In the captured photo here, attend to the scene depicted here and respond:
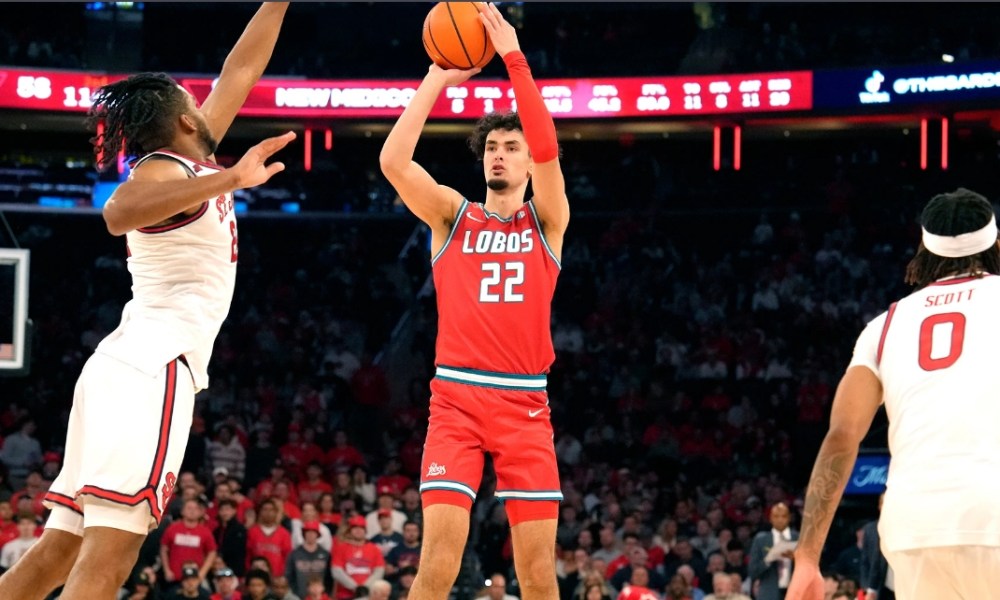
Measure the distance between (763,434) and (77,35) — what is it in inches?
545

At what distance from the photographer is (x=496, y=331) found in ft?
19.6

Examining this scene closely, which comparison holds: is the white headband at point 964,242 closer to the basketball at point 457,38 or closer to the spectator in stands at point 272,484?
the basketball at point 457,38

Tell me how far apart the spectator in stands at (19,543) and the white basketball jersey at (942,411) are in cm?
937

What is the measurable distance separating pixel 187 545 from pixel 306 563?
1.10 metres

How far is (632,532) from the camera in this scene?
44.7ft

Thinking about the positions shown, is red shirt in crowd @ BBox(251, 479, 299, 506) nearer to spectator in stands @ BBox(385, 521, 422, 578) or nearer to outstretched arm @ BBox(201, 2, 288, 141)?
spectator in stands @ BBox(385, 521, 422, 578)

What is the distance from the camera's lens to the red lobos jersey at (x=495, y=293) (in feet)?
19.5

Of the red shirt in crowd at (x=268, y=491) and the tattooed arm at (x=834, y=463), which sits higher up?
the tattooed arm at (x=834, y=463)

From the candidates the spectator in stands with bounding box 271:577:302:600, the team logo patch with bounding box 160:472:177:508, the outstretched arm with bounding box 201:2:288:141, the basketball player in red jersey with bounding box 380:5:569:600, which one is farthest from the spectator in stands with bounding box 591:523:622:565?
the team logo patch with bounding box 160:472:177:508

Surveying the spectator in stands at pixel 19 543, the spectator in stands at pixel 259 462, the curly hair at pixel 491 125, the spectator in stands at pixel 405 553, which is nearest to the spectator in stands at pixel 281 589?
the spectator in stands at pixel 405 553

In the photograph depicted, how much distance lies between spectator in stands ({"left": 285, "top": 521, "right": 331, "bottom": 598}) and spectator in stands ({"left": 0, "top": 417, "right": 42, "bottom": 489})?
14.5 ft

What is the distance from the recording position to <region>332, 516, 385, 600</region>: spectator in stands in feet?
40.7

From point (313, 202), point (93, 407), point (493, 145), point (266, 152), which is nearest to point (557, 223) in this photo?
point (493, 145)

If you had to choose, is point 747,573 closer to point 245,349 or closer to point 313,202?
point 245,349
